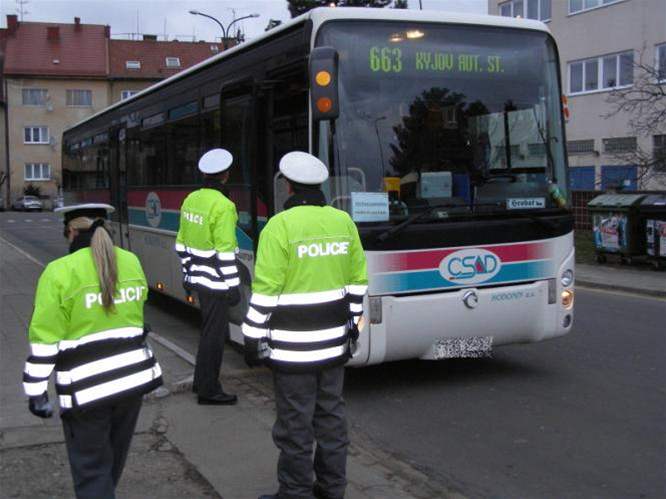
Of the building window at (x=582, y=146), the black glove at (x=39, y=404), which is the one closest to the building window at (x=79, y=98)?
the building window at (x=582, y=146)

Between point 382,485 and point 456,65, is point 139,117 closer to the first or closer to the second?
point 456,65

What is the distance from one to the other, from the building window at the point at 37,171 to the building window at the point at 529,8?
4469cm

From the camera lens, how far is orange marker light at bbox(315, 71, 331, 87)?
19.3 feet

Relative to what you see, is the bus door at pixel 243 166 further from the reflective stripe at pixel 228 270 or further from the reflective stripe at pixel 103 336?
the reflective stripe at pixel 103 336

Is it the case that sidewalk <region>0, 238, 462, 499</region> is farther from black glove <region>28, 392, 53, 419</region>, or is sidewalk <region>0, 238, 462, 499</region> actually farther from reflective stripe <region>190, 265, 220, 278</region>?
black glove <region>28, 392, 53, 419</region>

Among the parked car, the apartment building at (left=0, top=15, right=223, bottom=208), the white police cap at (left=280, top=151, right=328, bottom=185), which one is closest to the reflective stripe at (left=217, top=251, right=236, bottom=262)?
the white police cap at (left=280, top=151, right=328, bottom=185)

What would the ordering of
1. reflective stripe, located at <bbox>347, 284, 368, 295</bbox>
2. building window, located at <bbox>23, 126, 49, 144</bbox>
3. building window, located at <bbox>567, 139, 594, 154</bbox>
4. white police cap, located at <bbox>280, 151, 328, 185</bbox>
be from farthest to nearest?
1. building window, located at <bbox>23, 126, 49, 144</bbox>
2. building window, located at <bbox>567, 139, 594, 154</bbox>
3. reflective stripe, located at <bbox>347, 284, 368, 295</bbox>
4. white police cap, located at <bbox>280, 151, 328, 185</bbox>

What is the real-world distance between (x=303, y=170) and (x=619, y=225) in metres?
13.9

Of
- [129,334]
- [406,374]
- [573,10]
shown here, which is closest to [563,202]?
[406,374]

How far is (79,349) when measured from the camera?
351 centimetres

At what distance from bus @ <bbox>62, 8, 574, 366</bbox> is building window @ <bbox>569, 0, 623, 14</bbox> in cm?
2743

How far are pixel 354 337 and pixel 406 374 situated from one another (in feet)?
10.9

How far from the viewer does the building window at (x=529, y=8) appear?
115ft

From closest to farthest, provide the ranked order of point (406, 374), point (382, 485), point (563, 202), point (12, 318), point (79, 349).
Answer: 1. point (79, 349)
2. point (382, 485)
3. point (563, 202)
4. point (406, 374)
5. point (12, 318)
